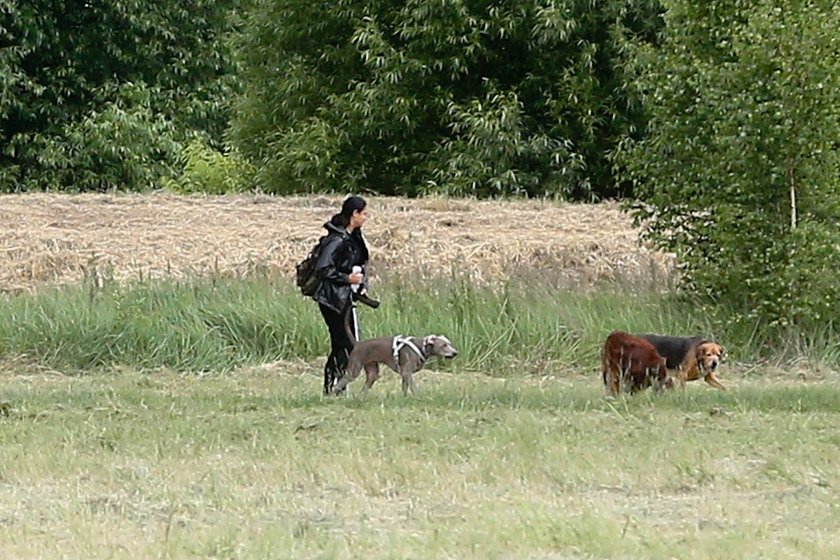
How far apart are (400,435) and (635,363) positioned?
2.70 meters

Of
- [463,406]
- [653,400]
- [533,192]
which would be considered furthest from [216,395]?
[533,192]

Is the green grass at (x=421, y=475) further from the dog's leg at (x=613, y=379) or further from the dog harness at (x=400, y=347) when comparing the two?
the dog harness at (x=400, y=347)

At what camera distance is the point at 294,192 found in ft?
107

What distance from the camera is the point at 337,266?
1276cm

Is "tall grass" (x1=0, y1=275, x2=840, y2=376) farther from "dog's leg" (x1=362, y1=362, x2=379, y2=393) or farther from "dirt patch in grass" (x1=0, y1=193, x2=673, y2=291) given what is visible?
"dog's leg" (x1=362, y1=362, x2=379, y2=393)

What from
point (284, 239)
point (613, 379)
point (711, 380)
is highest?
point (284, 239)

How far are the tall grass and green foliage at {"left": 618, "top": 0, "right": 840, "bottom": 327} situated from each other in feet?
1.79

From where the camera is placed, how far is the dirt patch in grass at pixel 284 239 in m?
19.5

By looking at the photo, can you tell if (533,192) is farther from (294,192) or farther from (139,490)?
(139,490)

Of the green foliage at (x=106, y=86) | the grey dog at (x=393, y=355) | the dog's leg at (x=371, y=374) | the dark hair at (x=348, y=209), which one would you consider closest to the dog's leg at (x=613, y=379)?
the grey dog at (x=393, y=355)

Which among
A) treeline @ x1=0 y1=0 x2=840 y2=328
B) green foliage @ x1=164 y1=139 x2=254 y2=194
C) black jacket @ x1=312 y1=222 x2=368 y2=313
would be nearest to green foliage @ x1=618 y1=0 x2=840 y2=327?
treeline @ x1=0 y1=0 x2=840 y2=328

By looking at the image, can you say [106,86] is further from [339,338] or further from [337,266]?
[337,266]

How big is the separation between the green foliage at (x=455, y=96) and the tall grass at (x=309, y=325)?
12.2m

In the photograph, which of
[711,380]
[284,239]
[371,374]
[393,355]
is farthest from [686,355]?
[284,239]
